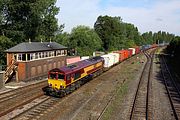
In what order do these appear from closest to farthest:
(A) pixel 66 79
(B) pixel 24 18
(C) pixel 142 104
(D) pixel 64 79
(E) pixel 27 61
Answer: (C) pixel 142 104, (D) pixel 64 79, (A) pixel 66 79, (E) pixel 27 61, (B) pixel 24 18

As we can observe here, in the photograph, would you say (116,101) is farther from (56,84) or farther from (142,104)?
(56,84)

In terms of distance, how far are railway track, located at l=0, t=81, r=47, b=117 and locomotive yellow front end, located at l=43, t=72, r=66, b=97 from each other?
1.86 meters

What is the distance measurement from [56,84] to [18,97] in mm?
4705

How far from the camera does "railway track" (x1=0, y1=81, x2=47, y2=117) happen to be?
978 inches

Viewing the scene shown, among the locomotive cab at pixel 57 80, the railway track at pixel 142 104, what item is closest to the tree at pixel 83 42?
the railway track at pixel 142 104

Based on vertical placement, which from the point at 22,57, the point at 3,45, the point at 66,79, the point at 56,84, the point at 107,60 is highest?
the point at 3,45

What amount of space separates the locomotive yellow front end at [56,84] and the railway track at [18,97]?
186 cm

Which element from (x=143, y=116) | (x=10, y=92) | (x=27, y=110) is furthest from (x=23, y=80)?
(x=143, y=116)

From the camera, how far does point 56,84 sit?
1147 inches

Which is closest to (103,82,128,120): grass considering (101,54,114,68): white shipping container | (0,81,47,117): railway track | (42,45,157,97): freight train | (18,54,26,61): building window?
(42,45,157,97): freight train

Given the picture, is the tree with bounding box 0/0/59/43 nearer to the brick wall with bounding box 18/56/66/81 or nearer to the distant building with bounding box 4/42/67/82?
the distant building with bounding box 4/42/67/82

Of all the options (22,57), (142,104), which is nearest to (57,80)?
(142,104)

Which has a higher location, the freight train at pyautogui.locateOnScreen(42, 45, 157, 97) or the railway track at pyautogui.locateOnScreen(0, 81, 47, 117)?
the freight train at pyautogui.locateOnScreen(42, 45, 157, 97)

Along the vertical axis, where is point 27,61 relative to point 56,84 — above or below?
above
